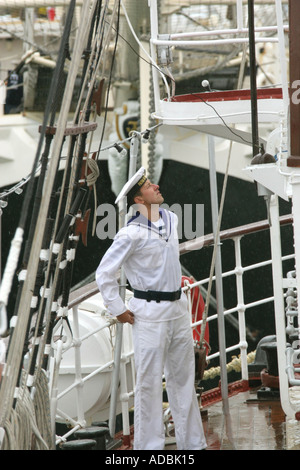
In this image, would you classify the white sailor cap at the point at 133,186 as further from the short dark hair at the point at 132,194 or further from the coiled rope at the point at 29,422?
the coiled rope at the point at 29,422

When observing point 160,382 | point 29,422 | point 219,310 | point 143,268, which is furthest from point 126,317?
point 219,310

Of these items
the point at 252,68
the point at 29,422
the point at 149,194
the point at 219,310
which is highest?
the point at 252,68

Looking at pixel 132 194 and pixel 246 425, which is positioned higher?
pixel 132 194

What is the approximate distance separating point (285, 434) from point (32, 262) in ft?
6.62

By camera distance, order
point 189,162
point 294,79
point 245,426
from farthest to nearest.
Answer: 1. point 189,162
2. point 245,426
3. point 294,79

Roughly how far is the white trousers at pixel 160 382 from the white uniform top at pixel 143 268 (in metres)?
0.07

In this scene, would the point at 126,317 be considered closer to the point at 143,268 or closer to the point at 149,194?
the point at 143,268

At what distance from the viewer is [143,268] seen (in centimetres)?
350

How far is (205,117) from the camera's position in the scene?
4.05 metres

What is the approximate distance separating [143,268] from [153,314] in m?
0.22

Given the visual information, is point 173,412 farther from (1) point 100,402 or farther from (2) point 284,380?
(1) point 100,402

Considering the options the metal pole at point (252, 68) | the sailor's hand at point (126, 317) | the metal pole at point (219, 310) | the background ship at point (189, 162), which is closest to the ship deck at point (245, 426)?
the metal pole at point (219, 310)

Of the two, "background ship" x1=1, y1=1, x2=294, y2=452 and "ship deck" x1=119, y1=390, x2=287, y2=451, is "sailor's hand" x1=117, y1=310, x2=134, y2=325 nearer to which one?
Result: "ship deck" x1=119, y1=390, x2=287, y2=451

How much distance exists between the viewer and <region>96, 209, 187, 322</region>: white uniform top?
3410mm
